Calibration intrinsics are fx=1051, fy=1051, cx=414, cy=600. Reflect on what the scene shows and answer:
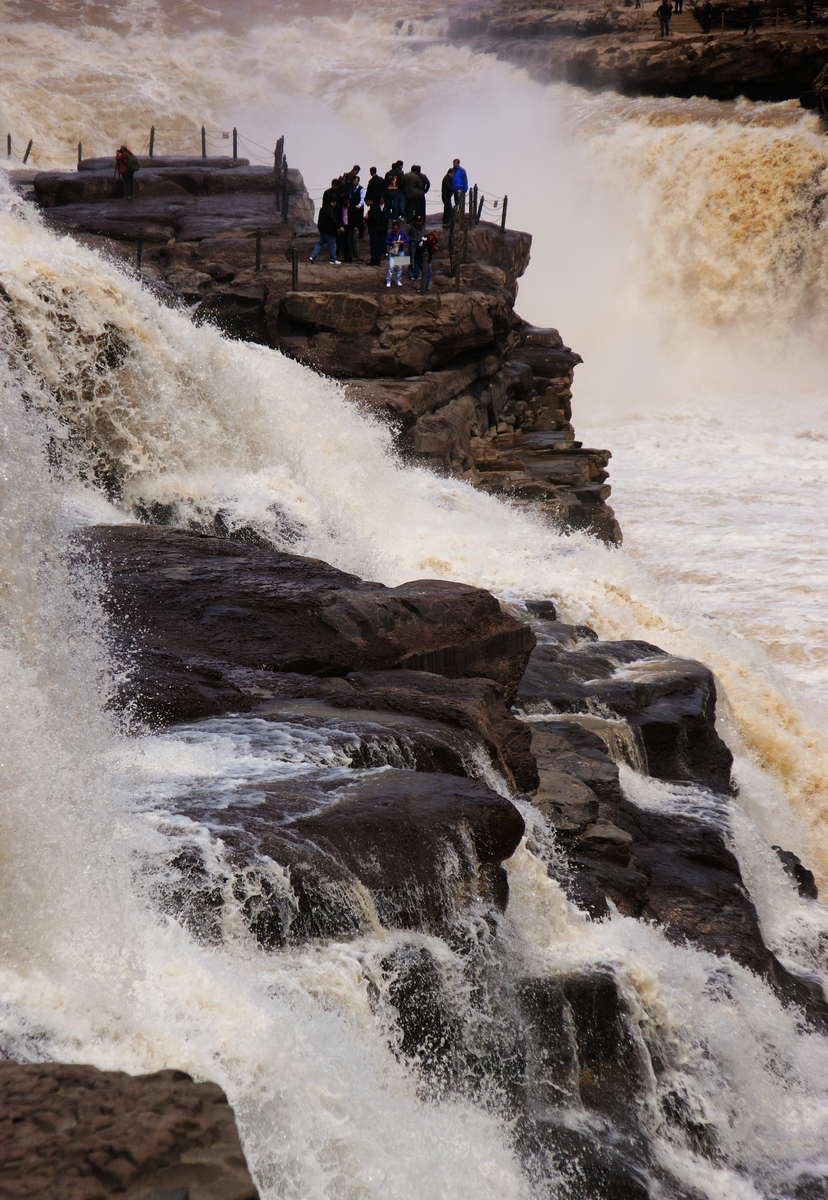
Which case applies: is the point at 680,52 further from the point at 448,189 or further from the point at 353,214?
the point at 353,214

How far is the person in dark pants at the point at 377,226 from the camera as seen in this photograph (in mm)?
16797

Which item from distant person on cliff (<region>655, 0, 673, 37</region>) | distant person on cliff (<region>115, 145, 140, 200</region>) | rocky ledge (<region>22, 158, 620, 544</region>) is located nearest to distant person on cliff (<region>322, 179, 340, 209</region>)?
rocky ledge (<region>22, 158, 620, 544</region>)

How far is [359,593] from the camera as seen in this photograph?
23.0ft

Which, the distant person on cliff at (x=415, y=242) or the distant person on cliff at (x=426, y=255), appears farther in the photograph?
the distant person on cliff at (x=415, y=242)

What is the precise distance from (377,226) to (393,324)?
176cm

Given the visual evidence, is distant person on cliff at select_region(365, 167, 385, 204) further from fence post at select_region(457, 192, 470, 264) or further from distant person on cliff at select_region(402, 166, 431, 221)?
fence post at select_region(457, 192, 470, 264)

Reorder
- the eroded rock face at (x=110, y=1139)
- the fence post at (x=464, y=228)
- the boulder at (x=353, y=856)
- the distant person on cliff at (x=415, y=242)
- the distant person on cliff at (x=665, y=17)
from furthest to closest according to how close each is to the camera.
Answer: the distant person on cliff at (x=665, y=17)
the fence post at (x=464, y=228)
the distant person on cliff at (x=415, y=242)
the boulder at (x=353, y=856)
the eroded rock face at (x=110, y=1139)

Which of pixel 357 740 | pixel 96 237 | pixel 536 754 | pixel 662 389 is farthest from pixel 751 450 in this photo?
pixel 357 740

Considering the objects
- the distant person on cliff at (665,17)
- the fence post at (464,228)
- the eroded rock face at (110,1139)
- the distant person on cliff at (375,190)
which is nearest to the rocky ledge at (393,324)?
the fence post at (464,228)

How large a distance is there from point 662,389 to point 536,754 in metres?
23.5

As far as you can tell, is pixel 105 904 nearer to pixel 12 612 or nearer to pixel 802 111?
pixel 12 612

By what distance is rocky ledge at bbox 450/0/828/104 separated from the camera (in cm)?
3052

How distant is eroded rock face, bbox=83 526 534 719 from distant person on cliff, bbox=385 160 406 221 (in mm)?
10675

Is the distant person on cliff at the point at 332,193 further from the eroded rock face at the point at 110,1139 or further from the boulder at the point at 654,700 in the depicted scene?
the eroded rock face at the point at 110,1139
